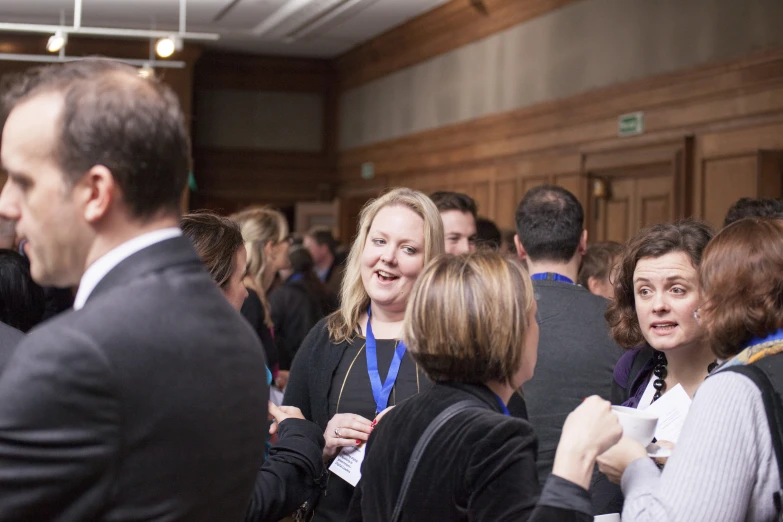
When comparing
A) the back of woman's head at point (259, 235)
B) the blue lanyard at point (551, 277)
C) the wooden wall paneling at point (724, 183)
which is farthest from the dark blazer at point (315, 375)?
the wooden wall paneling at point (724, 183)

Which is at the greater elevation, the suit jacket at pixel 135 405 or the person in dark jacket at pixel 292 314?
the suit jacket at pixel 135 405

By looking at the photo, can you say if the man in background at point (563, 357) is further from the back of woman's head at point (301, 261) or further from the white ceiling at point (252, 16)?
the white ceiling at point (252, 16)

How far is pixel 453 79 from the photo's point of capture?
1079 centimetres

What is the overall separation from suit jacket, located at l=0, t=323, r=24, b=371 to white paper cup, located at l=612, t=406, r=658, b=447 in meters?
1.28

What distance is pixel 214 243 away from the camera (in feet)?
8.34

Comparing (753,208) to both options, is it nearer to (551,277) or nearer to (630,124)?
(551,277)

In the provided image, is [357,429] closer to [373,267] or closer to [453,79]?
[373,267]

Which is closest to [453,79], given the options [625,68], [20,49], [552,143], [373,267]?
[552,143]

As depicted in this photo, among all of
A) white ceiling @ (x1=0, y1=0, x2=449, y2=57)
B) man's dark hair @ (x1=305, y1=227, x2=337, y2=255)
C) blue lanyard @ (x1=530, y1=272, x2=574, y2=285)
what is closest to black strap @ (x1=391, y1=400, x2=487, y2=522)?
blue lanyard @ (x1=530, y1=272, x2=574, y2=285)

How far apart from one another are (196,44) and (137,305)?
12258 mm

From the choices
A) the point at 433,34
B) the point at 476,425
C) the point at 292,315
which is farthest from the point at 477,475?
the point at 433,34

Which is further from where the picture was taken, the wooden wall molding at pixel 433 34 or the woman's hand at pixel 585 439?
the wooden wall molding at pixel 433 34

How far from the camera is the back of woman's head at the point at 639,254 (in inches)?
109

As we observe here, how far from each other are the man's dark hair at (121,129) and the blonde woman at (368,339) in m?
1.35
